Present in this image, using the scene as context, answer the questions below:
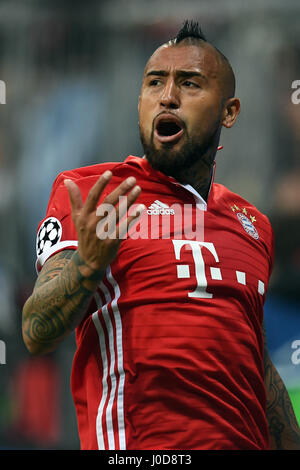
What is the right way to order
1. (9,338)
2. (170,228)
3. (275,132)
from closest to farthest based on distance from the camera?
(170,228)
(9,338)
(275,132)

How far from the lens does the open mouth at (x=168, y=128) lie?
2.66 meters

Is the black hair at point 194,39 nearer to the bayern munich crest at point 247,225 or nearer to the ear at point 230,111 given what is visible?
the ear at point 230,111

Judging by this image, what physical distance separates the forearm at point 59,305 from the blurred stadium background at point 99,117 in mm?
4182

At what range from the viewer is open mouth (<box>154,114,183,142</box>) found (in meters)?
2.66

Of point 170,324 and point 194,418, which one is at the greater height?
point 170,324

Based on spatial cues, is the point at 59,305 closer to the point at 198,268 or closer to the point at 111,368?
the point at 111,368

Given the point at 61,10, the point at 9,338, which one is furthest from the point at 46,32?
the point at 9,338

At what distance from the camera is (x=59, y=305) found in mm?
2160

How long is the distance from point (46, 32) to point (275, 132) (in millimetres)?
2757

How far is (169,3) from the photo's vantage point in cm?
752

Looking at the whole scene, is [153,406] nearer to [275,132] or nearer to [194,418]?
[194,418]

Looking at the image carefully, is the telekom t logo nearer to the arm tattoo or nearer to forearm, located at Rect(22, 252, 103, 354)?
forearm, located at Rect(22, 252, 103, 354)

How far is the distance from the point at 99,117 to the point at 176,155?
16.1ft

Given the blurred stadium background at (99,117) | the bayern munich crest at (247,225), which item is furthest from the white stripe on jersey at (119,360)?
the blurred stadium background at (99,117)
